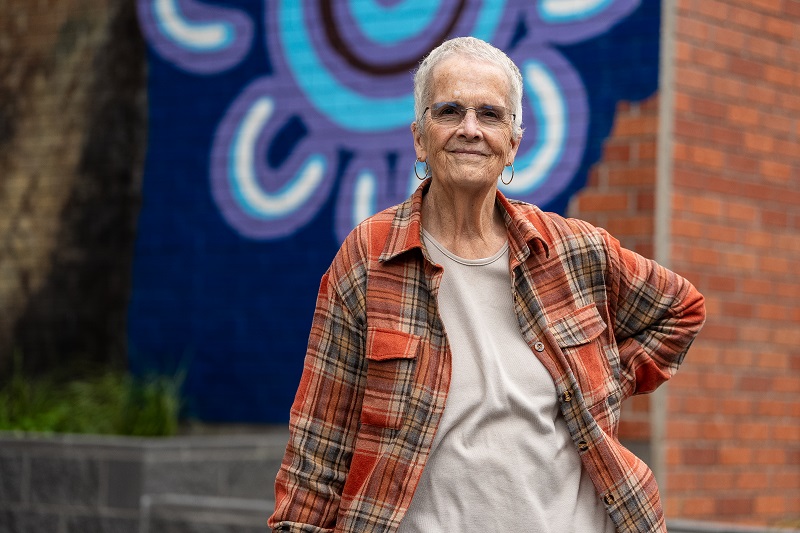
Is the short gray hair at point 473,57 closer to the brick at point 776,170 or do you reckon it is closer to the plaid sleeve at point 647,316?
the plaid sleeve at point 647,316

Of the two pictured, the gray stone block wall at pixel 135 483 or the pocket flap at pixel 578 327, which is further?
the gray stone block wall at pixel 135 483

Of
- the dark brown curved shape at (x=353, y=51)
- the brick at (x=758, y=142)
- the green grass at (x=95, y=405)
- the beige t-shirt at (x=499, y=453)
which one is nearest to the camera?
the beige t-shirt at (x=499, y=453)

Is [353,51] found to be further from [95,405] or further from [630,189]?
[95,405]

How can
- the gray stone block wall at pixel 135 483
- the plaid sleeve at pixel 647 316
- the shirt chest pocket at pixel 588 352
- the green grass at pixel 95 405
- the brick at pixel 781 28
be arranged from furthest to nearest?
the green grass at pixel 95 405 < the brick at pixel 781 28 < the gray stone block wall at pixel 135 483 < the plaid sleeve at pixel 647 316 < the shirt chest pocket at pixel 588 352

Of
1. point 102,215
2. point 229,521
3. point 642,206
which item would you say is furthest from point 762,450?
point 102,215

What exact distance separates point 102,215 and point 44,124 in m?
0.85

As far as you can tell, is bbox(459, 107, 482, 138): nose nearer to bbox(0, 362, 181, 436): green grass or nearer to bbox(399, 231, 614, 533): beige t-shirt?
bbox(399, 231, 614, 533): beige t-shirt

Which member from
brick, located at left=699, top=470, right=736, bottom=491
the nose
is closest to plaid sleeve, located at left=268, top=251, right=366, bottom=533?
the nose

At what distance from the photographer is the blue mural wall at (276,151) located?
7422 millimetres

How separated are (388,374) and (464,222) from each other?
0.42 m

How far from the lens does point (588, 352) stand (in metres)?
3.12

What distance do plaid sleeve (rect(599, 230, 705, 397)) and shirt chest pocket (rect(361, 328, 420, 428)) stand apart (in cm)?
56

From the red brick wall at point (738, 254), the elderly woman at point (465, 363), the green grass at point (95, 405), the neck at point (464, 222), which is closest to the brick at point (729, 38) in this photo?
the red brick wall at point (738, 254)

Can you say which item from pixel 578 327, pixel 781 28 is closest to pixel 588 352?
pixel 578 327
